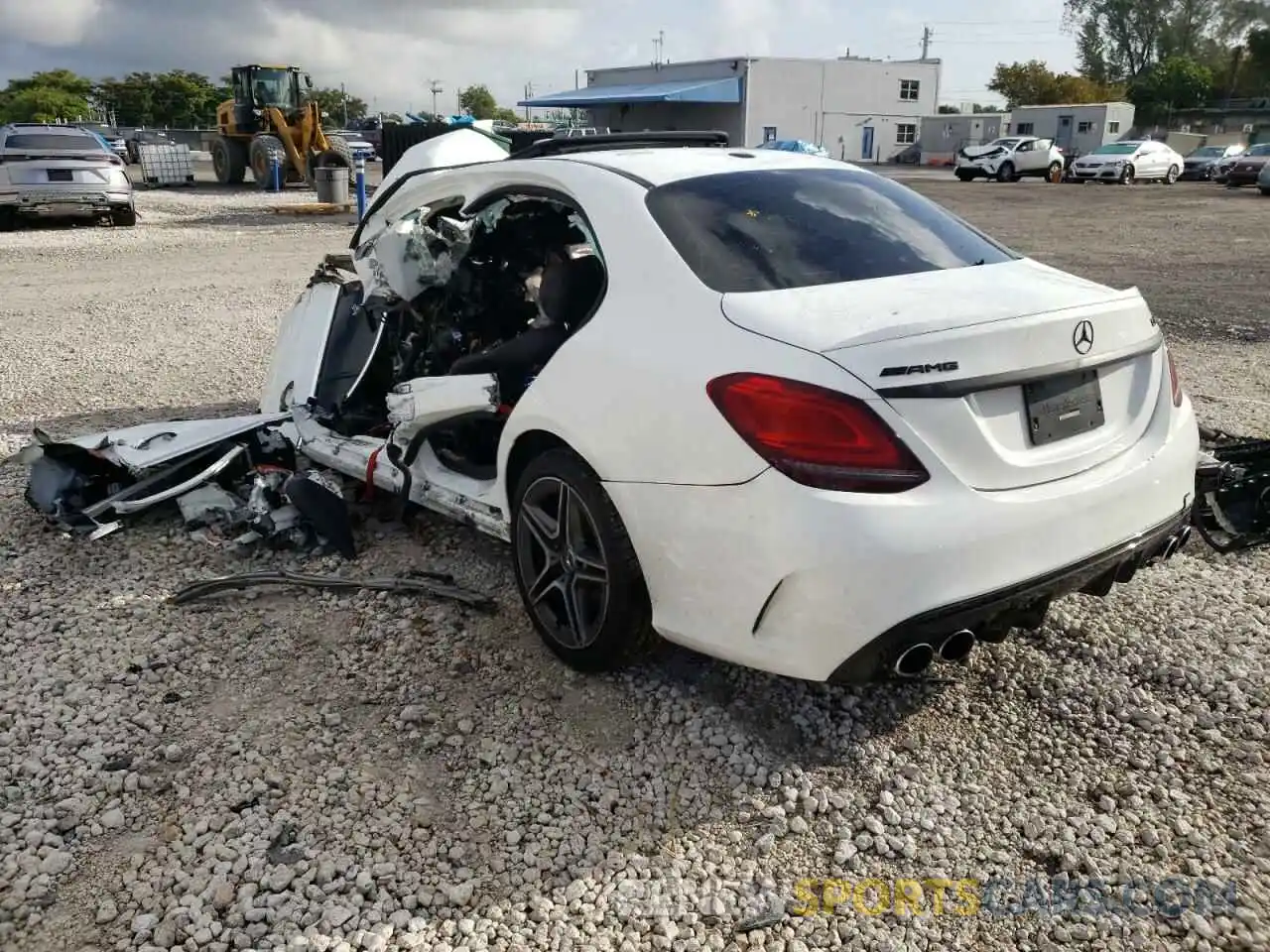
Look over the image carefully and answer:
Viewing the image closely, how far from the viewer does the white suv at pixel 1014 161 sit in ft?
116

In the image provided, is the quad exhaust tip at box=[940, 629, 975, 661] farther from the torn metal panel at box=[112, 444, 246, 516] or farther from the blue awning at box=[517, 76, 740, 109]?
the blue awning at box=[517, 76, 740, 109]


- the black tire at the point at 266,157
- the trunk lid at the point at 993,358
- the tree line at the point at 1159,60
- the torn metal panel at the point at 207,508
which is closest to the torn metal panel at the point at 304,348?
the torn metal panel at the point at 207,508

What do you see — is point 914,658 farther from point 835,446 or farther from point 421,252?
point 421,252

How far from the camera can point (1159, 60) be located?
252ft

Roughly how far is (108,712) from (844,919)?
2.31 meters

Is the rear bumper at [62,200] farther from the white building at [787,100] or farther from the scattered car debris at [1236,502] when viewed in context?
the white building at [787,100]

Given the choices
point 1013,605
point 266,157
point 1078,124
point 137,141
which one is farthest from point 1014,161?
point 1013,605

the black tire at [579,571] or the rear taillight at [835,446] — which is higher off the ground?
the rear taillight at [835,446]

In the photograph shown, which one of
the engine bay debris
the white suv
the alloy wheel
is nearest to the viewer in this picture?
the alloy wheel

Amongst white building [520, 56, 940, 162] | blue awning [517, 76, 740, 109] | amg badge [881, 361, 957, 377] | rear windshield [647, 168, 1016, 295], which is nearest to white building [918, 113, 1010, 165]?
white building [520, 56, 940, 162]

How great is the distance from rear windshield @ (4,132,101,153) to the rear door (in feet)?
56.8

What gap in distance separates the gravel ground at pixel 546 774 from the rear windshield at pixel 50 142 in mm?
15497

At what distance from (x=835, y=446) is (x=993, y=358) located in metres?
0.49

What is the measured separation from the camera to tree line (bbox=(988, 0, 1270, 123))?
210 ft
